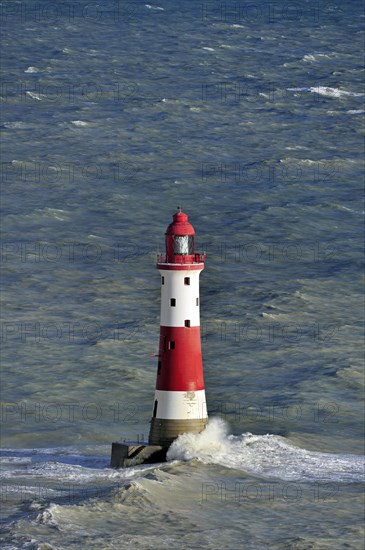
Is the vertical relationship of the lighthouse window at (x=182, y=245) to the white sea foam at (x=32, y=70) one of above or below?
below

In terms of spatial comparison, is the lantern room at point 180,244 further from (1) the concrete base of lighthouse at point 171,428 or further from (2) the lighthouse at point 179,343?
(1) the concrete base of lighthouse at point 171,428

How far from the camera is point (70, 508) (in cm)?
4428

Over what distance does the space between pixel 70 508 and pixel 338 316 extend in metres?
27.7

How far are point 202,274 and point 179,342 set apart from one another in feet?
96.7

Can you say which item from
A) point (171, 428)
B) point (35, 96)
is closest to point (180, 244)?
point (171, 428)

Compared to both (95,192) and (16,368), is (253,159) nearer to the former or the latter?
(95,192)

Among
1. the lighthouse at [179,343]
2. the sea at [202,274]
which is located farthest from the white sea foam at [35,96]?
the lighthouse at [179,343]

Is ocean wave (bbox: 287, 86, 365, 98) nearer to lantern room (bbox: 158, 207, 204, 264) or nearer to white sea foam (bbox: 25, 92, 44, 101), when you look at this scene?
white sea foam (bbox: 25, 92, 44, 101)

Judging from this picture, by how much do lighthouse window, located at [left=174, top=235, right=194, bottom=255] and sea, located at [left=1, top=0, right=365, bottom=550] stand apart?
5032mm

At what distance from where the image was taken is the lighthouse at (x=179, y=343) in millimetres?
47406

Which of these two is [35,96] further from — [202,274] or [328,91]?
[202,274]

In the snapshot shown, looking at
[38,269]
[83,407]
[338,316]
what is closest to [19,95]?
[38,269]

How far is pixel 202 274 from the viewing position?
77000 millimetres

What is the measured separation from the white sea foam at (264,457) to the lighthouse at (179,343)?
577 millimetres
